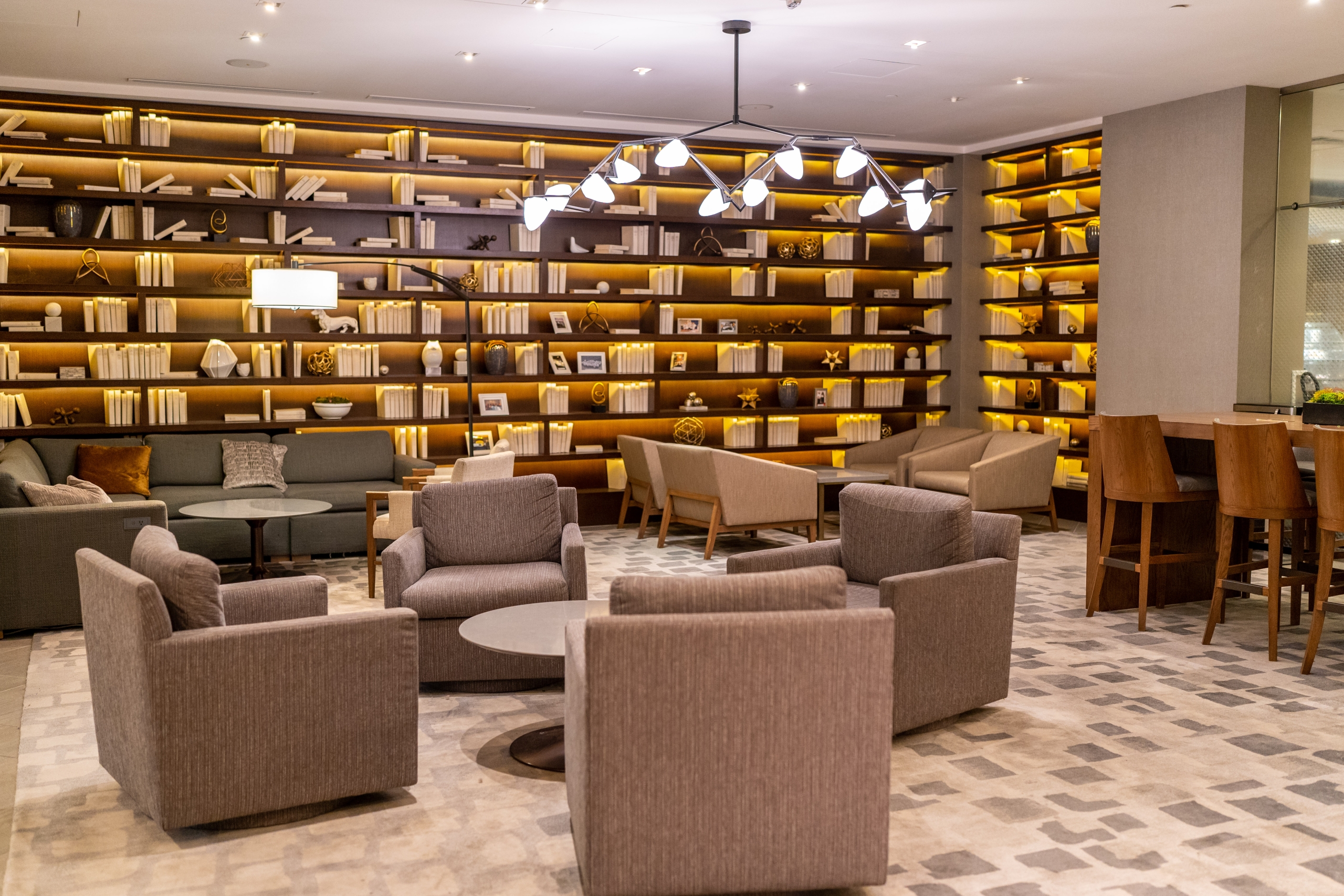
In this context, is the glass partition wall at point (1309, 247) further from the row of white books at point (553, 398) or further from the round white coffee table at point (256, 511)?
the round white coffee table at point (256, 511)

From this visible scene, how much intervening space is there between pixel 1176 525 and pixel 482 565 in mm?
3808

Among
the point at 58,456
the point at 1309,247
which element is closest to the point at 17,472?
the point at 58,456

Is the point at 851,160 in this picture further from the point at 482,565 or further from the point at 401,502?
the point at 401,502

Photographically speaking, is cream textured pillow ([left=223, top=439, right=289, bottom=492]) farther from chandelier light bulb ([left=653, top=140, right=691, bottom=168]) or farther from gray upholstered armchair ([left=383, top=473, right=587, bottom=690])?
chandelier light bulb ([left=653, top=140, right=691, bottom=168])

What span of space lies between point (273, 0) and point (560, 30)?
1562 mm

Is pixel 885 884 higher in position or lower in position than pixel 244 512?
lower

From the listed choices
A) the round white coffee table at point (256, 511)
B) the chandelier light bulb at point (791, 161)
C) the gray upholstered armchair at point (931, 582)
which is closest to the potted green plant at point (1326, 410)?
the gray upholstered armchair at point (931, 582)

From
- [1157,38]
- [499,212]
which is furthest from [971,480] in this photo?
[499,212]

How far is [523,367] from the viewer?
30.3ft

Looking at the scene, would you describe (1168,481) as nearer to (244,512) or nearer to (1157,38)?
(1157,38)

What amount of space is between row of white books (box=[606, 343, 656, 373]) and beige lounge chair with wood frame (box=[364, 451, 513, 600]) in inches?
104

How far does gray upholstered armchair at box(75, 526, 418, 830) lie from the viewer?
3.17m

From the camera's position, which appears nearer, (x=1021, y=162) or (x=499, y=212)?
(x=499, y=212)

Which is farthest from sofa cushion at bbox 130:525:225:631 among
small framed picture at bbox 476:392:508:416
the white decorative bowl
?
small framed picture at bbox 476:392:508:416
